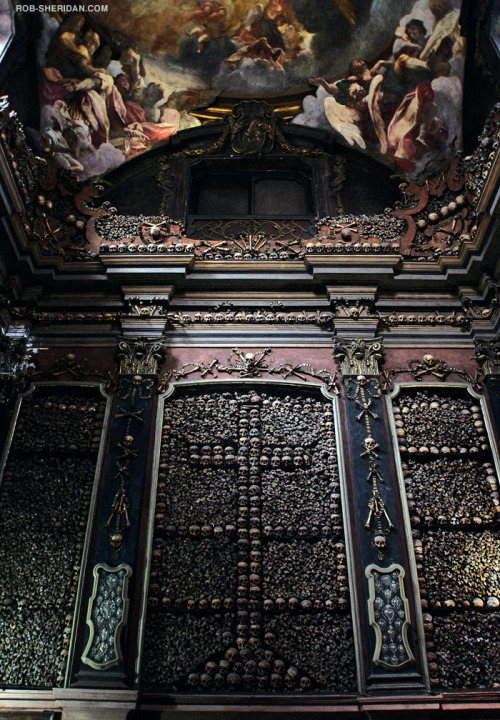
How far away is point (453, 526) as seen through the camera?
18.5 feet

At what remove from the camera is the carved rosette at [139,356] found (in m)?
6.36

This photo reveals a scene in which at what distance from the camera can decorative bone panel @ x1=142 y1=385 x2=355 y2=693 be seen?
5008 millimetres

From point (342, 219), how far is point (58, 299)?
3334 mm

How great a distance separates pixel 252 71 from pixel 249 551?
632cm

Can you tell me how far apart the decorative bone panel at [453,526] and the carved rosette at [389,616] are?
24cm

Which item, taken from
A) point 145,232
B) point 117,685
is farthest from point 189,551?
point 145,232

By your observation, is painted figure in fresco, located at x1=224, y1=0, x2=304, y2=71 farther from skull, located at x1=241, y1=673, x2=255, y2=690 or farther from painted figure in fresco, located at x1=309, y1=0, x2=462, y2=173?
skull, located at x1=241, y1=673, x2=255, y2=690

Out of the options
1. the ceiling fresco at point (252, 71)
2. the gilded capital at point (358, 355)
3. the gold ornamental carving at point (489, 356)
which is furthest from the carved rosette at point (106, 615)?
the ceiling fresco at point (252, 71)

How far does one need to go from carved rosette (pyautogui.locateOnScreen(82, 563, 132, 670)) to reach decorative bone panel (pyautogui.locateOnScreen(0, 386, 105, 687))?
249 millimetres

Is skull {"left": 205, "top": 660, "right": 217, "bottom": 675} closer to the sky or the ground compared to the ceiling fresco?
closer to the ground

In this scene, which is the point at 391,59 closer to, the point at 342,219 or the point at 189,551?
the point at 342,219

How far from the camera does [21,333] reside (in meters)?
6.51

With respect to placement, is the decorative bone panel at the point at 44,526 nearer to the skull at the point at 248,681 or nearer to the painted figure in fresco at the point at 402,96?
the skull at the point at 248,681

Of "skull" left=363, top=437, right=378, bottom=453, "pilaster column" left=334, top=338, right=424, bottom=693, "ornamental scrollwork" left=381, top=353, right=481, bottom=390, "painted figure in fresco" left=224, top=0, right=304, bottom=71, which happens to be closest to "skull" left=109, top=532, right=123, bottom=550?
"pilaster column" left=334, top=338, right=424, bottom=693
